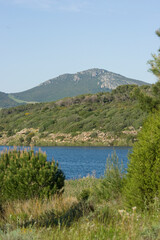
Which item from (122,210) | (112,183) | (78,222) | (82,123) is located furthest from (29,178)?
(82,123)

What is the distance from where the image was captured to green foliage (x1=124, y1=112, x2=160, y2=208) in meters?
7.19

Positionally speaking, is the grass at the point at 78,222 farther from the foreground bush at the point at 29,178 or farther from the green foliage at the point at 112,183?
the foreground bush at the point at 29,178

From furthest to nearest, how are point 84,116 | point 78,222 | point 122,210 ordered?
point 84,116, point 78,222, point 122,210

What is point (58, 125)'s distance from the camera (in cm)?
9525

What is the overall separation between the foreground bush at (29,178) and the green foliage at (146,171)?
351 centimetres

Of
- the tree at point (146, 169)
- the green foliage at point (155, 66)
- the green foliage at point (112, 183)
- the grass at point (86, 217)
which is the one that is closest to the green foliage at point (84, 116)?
the green foliage at point (155, 66)

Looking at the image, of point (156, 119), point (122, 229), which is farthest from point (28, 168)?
point (122, 229)

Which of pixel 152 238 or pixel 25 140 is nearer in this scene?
pixel 152 238

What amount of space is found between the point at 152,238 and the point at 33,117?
346 ft

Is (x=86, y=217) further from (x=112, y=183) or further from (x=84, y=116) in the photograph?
(x=84, y=116)

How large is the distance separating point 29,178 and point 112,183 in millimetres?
2580

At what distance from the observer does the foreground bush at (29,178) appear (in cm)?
1045

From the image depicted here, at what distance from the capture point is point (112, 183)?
33.9 ft

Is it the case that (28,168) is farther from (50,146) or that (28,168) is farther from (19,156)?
(50,146)
